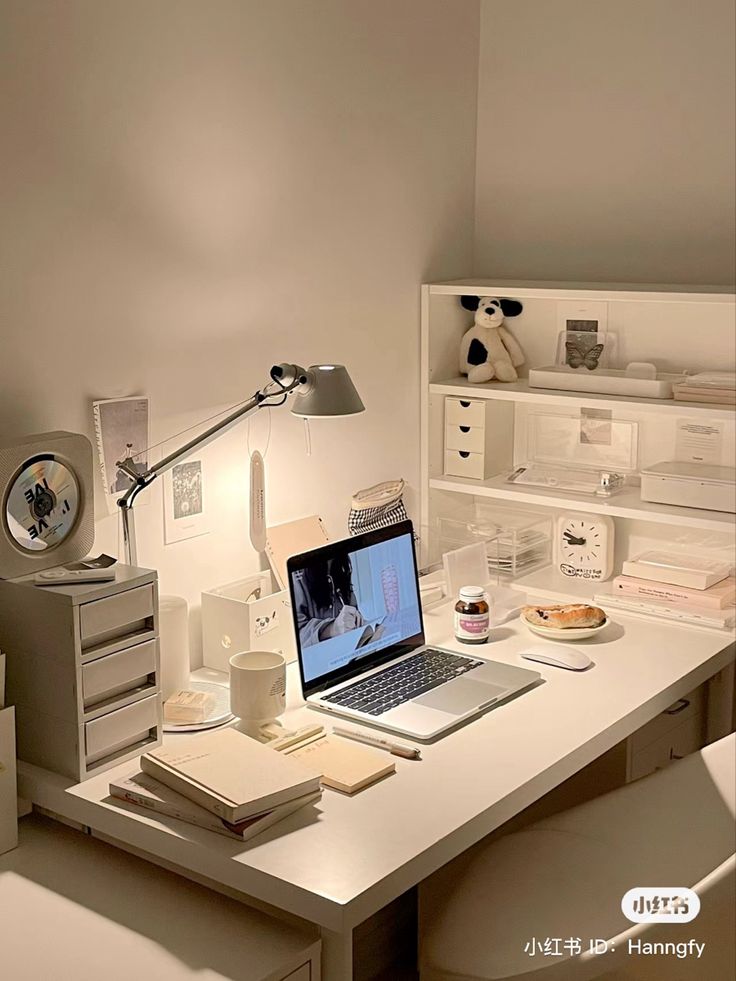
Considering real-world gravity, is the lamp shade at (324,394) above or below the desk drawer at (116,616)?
above

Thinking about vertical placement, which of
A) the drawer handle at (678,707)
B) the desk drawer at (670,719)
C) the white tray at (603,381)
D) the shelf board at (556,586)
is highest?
the white tray at (603,381)

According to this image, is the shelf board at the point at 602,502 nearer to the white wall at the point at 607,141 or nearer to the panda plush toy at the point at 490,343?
the panda plush toy at the point at 490,343

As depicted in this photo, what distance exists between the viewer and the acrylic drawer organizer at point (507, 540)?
2785 millimetres

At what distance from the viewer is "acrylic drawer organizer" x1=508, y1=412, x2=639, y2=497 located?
2.79 metres

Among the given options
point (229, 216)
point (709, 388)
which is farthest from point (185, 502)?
point (709, 388)

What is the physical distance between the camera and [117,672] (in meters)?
1.87

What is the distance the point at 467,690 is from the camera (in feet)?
7.10

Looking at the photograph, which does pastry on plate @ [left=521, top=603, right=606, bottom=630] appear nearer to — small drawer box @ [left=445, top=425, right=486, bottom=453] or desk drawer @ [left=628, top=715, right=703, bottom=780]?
desk drawer @ [left=628, top=715, right=703, bottom=780]

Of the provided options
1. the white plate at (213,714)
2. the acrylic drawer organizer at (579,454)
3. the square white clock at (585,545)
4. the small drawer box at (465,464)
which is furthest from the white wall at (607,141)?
the white plate at (213,714)

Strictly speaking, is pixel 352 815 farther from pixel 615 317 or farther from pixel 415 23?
pixel 415 23

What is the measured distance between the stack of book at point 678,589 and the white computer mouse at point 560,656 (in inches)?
12.0

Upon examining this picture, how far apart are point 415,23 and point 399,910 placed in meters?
2.06

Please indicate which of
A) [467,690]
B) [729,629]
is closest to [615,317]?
[729,629]

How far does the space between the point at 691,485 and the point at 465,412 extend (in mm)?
616
